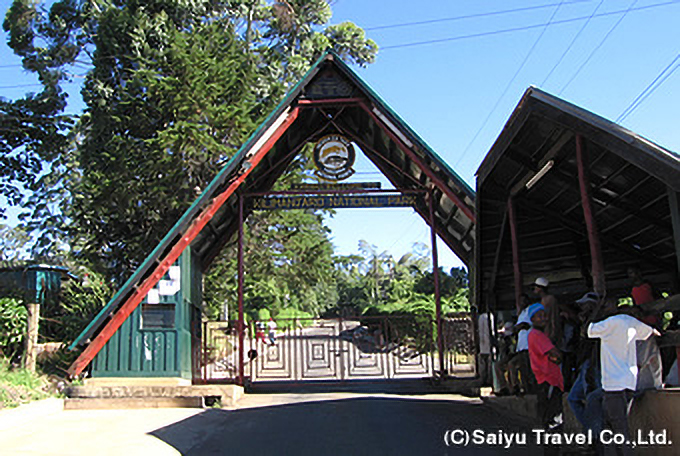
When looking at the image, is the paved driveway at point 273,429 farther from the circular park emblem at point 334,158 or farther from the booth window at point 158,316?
the circular park emblem at point 334,158

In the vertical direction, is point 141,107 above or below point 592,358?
above

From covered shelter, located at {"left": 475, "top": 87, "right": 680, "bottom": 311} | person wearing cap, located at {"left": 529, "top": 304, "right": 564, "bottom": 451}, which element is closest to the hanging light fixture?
covered shelter, located at {"left": 475, "top": 87, "right": 680, "bottom": 311}

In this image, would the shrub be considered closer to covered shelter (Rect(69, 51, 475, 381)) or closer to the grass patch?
the grass patch

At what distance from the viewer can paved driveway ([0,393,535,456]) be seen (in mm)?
8117

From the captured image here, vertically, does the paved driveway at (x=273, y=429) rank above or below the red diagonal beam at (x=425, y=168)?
below

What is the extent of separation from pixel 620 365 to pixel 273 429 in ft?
17.7

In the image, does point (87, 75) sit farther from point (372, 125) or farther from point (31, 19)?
point (372, 125)

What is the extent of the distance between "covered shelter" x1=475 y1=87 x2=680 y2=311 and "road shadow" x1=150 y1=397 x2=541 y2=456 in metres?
2.22

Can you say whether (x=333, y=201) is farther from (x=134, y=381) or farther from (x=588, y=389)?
(x=588, y=389)

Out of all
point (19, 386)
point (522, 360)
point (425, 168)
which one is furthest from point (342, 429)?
point (19, 386)

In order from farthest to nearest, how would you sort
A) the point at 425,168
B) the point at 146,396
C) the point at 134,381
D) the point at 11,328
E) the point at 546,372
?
the point at 11,328
the point at 425,168
the point at 134,381
the point at 146,396
the point at 546,372

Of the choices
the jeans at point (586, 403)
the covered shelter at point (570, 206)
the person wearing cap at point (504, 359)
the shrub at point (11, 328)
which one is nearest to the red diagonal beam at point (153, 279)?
the shrub at point (11, 328)

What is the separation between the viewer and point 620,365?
224 inches

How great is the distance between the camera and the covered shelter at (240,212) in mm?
12438
